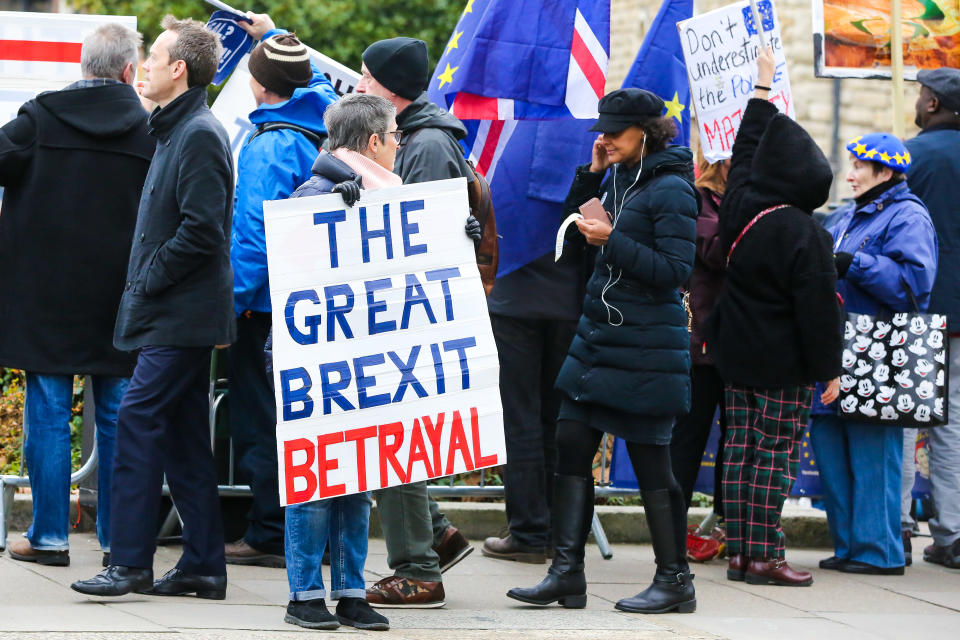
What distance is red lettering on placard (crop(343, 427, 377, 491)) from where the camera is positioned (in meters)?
5.67

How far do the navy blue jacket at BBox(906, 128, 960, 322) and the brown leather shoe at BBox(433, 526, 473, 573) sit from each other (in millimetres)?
3019

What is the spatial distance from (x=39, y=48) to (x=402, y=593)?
3.22m

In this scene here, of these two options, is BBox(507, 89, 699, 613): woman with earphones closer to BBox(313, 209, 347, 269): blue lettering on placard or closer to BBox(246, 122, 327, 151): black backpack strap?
BBox(313, 209, 347, 269): blue lettering on placard

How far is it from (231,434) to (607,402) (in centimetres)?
197

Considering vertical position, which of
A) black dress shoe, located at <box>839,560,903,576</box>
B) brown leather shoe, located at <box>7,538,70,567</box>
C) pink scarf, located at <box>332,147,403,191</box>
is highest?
pink scarf, located at <box>332,147,403,191</box>

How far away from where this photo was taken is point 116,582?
5.90 m

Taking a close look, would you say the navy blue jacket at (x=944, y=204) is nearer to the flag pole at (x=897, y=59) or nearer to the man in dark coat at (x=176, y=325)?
the flag pole at (x=897, y=59)

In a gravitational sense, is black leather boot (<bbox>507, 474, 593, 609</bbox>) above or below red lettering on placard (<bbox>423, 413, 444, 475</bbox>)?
below

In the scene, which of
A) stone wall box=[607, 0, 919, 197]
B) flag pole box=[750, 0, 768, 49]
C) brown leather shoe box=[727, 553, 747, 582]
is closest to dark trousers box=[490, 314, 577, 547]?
brown leather shoe box=[727, 553, 747, 582]

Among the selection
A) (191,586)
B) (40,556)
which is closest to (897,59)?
(191,586)

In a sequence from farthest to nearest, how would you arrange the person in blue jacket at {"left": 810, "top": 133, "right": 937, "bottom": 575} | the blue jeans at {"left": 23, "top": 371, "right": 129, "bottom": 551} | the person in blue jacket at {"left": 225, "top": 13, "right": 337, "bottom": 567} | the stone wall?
the stone wall → the person in blue jacket at {"left": 810, "top": 133, "right": 937, "bottom": 575} → the person in blue jacket at {"left": 225, "top": 13, "right": 337, "bottom": 567} → the blue jeans at {"left": 23, "top": 371, "right": 129, "bottom": 551}

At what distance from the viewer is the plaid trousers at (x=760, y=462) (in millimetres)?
7258

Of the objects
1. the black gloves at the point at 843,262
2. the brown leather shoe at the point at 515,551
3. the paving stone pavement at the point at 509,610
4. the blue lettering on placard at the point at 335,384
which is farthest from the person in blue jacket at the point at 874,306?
the blue lettering on placard at the point at 335,384

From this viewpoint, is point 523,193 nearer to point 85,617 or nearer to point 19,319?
point 19,319
